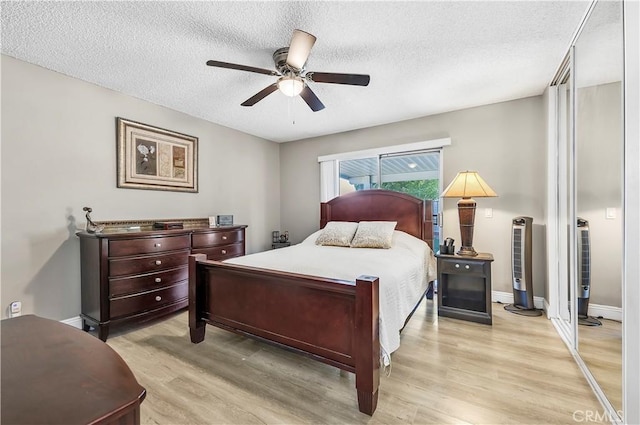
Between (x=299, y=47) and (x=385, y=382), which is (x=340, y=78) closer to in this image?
(x=299, y=47)

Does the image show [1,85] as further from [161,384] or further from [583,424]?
[583,424]

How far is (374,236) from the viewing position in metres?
3.33

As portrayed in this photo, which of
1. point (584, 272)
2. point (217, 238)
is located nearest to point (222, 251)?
point (217, 238)

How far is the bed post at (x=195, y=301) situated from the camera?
8.05 ft

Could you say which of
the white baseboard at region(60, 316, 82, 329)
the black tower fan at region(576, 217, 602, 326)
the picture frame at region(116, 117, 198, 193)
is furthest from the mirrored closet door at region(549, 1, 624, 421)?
the white baseboard at region(60, 316, 82, 329)

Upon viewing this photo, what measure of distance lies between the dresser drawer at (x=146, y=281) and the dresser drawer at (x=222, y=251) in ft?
1.04

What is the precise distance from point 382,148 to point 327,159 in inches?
38.8

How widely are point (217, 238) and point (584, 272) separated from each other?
11.7 feet

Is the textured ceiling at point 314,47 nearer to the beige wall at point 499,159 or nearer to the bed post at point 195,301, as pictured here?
the beige wall at point 499,159

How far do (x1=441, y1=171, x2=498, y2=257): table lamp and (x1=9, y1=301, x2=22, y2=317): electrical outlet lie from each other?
4.20 m

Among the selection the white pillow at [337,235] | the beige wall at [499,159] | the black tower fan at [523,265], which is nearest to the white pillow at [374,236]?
the white pillow at [337,235]

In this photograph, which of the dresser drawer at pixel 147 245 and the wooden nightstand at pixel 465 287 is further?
the wooden nightstand at pixel 465 287

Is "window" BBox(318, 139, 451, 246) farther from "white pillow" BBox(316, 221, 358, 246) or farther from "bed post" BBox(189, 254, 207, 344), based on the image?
"bed post" BBox(189, 254, 207, 344)

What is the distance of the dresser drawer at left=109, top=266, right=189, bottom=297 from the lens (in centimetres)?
259
